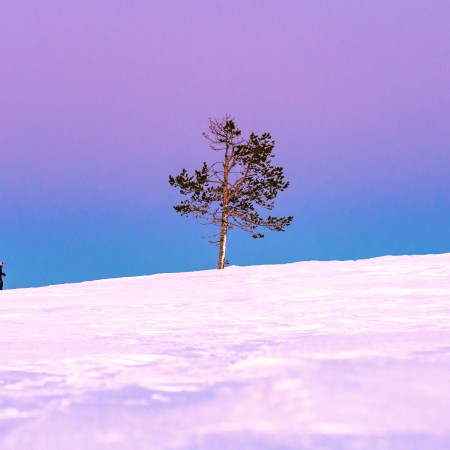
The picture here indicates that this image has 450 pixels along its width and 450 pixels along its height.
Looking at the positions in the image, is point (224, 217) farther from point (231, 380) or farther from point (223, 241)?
point (231, 380)

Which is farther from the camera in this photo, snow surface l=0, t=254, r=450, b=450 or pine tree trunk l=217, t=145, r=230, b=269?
pine tree trunk l=217, t=145, r=230, b=269

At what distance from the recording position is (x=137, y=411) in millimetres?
2068

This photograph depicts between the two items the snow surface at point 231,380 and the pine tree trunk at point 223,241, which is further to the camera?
the pine tree trunk at point 223,241

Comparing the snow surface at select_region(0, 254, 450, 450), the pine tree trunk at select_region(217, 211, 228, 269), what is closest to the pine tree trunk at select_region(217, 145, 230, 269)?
the pine tree trunk at select_region(217, 211, 228, 269)

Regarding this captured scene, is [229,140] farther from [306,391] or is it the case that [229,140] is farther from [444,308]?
[306,391]

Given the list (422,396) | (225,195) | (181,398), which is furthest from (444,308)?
(225,195)

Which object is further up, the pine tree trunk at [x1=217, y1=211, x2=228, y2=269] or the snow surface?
the pine tree trunk at [x1=217, y1=211, x2=228, y2=269]

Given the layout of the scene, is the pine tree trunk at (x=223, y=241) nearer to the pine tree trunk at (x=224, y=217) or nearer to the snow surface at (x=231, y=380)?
the pine tree trunk at (x=224, y=217)

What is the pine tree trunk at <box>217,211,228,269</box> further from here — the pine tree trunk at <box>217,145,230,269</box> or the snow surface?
the snow surface

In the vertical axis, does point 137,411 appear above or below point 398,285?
below

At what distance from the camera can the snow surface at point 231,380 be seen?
6.02 ft

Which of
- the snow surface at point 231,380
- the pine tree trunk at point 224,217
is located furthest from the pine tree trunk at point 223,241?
the snow surface at point 231,380

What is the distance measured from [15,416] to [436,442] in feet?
4.47

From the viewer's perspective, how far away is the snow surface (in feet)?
6.02
